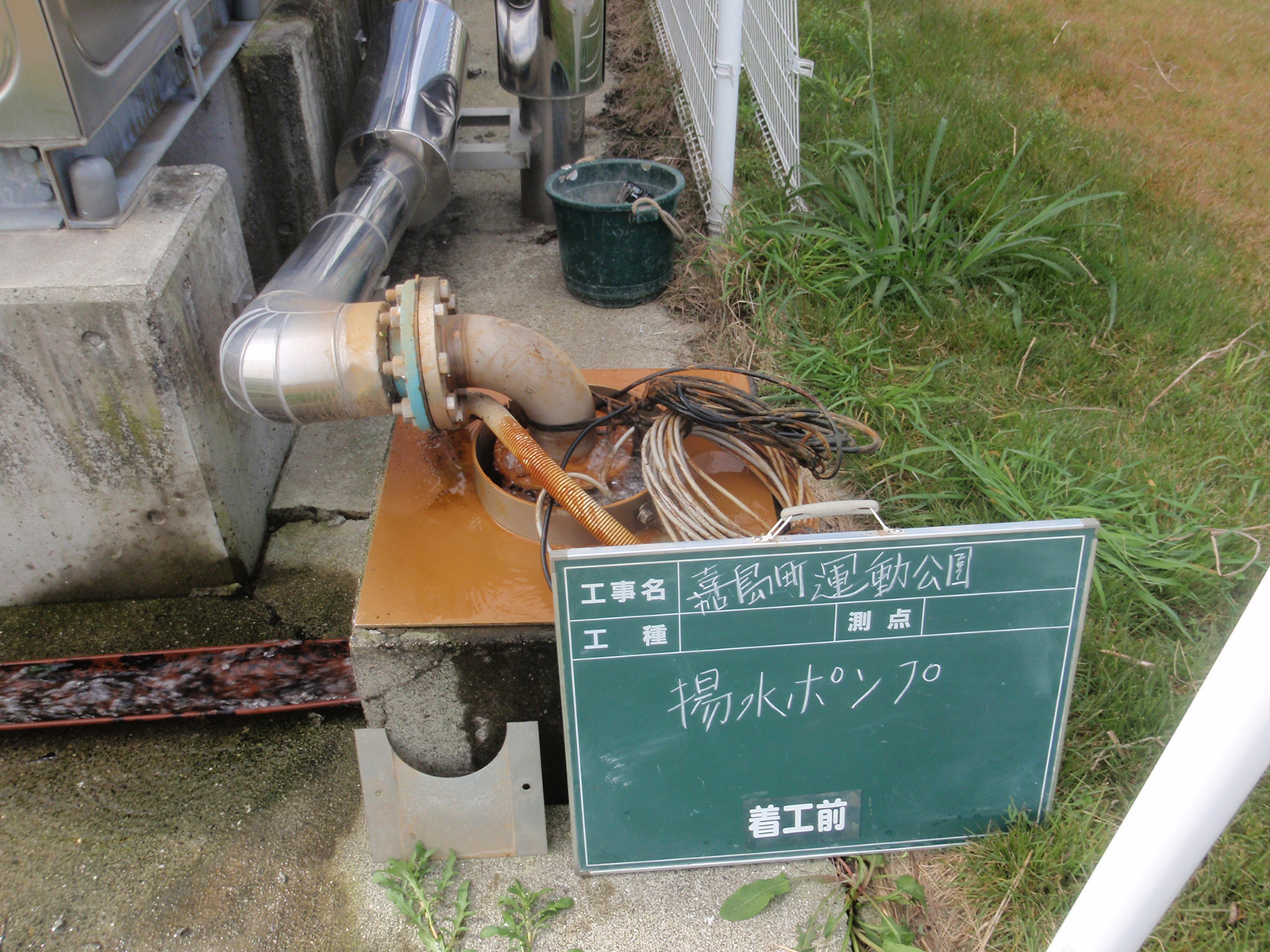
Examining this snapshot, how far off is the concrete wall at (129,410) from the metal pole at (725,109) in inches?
74.6

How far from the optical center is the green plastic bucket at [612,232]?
3436 millimetres

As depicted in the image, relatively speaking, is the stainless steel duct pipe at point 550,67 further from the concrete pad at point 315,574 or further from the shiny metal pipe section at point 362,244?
the concrete pad at point 315,574

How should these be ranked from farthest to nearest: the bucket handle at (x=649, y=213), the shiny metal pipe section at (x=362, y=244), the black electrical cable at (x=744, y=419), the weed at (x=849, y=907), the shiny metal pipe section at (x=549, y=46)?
the shiny metal pipe section at (x=549, y=46) → the bucket handle at (x=649, y=213) → the black electrical cable at (x=744, y=419) → the shiny metal pipe section at (x=362, y=244) → the weed at (x=849, y=907)

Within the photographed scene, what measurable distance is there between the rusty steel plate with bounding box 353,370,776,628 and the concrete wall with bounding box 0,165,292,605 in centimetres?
56

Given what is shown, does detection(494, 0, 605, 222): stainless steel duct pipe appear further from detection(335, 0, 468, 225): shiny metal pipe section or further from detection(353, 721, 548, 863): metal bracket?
detection(353, 721, 548, 863): metal bracket

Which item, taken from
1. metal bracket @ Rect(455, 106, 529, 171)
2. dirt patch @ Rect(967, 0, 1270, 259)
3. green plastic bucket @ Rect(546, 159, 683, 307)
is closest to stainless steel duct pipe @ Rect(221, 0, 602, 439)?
green plastic bucket @ Rect(546, 159, 683, 307)

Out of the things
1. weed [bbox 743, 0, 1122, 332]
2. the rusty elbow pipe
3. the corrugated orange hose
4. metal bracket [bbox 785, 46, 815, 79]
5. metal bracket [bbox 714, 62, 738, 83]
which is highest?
metal bracket [bbox 785, 46, 815, 79]

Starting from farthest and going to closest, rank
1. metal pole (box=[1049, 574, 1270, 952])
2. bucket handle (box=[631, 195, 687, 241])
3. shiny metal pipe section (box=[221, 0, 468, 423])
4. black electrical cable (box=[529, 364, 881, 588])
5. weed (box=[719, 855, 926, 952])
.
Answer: bucket handle (box=[631, 195, 687, 241]) < black electrical cable (box=[529, 364, 881, 588]) < shiny metal pipe section (box=[221, 0, 468, 423]) < weed (box=[719, 855, 926, 952]) < metal pole (box=[1049, 574, 1270, 952])

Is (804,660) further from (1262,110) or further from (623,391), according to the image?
(1262,110)

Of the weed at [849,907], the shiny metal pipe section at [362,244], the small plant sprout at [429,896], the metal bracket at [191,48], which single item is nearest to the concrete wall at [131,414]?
the shiny metal pipe section at [362,244]

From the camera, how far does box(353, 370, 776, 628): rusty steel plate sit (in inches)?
74.4

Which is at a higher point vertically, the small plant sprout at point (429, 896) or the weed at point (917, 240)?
the weed at point (917, 240)

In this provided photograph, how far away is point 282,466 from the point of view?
2.98 metres

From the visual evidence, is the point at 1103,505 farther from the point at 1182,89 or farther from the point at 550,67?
the point at 1182,89
